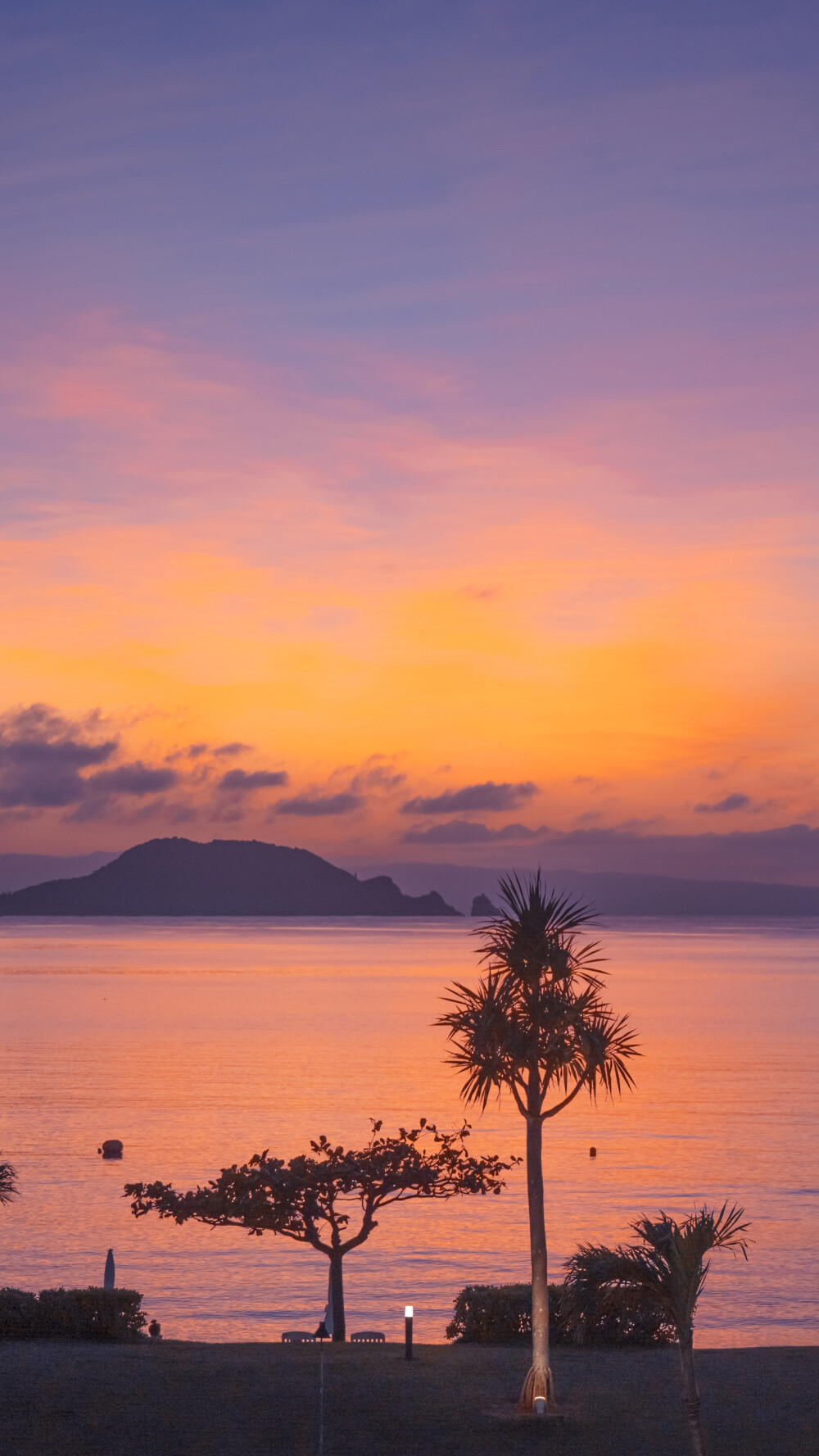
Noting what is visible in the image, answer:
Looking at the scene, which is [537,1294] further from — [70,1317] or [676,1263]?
[70,1317]

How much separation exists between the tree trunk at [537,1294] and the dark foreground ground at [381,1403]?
1.53 feet

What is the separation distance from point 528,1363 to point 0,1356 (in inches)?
389

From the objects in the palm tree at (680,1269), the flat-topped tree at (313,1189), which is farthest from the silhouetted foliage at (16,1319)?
the palm tree at (680,1269)

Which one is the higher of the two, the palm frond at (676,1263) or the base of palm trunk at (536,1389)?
the palm frond at (676,1263)

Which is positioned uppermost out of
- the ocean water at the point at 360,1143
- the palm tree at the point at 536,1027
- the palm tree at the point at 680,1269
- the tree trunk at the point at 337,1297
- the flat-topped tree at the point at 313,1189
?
the palm tree at the point at 536,1027

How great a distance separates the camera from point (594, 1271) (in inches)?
1107

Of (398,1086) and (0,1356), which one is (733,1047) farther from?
(0,1356)

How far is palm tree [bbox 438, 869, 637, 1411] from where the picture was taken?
78.2 feet

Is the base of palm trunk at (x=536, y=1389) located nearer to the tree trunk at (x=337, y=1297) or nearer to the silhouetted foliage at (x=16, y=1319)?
the tree trunk at (x=337, y=1297)

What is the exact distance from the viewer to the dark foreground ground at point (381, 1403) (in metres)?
22.3

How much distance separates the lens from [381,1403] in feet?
80.4

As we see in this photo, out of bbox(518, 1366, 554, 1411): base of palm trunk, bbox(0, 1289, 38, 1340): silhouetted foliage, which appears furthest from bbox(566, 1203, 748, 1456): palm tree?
bbox(0, 1289, 38, 1340): silhouetted foliage

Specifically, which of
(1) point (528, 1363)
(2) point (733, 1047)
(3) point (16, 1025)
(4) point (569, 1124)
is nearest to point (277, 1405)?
(1) point (528, 1363)

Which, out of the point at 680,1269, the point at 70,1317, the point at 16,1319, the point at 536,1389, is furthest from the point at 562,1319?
the point at 680,1269
